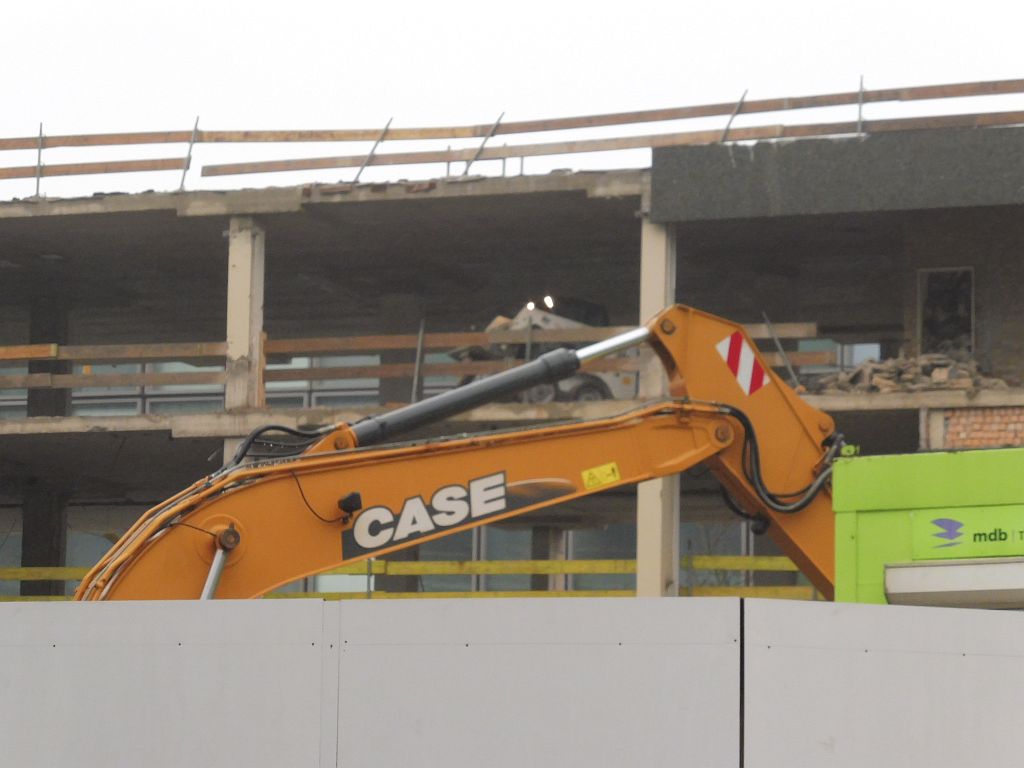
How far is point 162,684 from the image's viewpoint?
7.51m

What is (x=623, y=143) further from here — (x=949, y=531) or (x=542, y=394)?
(x=949, y=531)

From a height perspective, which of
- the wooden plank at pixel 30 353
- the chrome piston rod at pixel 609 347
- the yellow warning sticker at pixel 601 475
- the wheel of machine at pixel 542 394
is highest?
the wooden plank at pixel 30 353

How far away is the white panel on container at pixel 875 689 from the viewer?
6.98m

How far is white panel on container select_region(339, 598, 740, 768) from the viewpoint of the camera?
7.03 m

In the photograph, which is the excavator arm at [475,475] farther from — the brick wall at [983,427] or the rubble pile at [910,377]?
the rubble pile at [910,377]

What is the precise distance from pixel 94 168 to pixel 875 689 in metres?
15.2

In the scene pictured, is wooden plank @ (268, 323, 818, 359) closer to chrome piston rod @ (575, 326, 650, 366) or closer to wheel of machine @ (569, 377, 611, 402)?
wheel of machine @ (569, 377, 611, 402)

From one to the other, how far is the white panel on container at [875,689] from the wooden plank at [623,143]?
11.1 metres

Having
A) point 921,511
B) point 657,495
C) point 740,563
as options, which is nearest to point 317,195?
point 657,495

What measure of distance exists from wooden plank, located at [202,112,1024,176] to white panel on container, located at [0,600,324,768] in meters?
11.6

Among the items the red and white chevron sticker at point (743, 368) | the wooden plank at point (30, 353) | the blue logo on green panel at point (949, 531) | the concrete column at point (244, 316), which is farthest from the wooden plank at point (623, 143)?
the blue logo on green panel at point (949, 531)

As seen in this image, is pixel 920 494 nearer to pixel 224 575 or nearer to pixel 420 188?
pixel 224 575

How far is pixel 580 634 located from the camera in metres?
7.16

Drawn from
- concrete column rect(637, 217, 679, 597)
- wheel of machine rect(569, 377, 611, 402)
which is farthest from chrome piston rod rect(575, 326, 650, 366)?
wheel of machine rect(569, 377, 611, 402)
